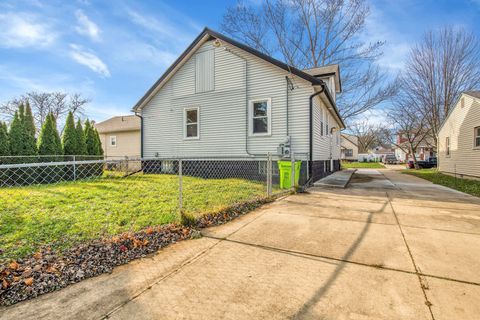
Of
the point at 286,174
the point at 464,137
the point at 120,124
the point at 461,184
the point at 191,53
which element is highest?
the point at 191,53

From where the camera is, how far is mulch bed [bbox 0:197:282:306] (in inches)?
73.5

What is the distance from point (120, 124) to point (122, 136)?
4.70 ft

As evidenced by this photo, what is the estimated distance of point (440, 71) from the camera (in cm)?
1867

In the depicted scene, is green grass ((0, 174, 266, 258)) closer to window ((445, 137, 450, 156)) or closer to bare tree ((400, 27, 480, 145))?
window ((445, 137, 450, 156))

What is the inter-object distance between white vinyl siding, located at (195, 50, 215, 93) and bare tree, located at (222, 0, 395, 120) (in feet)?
28.4

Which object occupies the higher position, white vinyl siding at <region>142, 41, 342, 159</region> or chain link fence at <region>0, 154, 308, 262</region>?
white vinyl siding at <region>142, 41, 342, 159</region>

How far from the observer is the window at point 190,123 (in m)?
10.2

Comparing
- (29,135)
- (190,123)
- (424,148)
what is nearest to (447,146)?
(190,123)

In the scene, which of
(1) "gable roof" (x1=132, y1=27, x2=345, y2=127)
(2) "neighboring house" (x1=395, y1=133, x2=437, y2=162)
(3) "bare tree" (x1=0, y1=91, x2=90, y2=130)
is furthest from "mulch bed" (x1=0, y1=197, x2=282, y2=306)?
(2) "neighboring house" (x1=395, y1=133, x2=437, y2=162)

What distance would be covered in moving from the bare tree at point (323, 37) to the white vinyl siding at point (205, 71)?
8.65 m

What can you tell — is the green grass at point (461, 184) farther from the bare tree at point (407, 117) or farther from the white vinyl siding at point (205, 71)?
the bare tree at point (407, 117)

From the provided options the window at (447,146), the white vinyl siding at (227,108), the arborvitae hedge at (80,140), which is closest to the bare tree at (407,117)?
the window at (447,146)

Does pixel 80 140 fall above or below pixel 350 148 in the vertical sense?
below

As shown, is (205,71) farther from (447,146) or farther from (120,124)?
(447,146)
